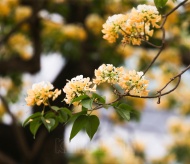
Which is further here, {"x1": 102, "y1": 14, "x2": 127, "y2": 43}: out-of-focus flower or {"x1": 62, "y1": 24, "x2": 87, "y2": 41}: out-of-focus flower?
{"x1": 62, "y1": 24, "x2": 87, "y2": 41}: out-of-focus flower

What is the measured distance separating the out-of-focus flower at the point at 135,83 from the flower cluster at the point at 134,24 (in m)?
0.13

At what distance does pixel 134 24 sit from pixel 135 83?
0.17m

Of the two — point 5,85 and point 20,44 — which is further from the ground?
point 20,44

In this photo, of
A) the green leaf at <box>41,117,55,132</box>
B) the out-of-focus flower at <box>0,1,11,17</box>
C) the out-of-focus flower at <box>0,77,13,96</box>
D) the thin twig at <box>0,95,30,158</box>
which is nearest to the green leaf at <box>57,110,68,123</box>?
the green leaf at <box>41,117,55,132</box>

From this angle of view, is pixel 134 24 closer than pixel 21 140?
Yes

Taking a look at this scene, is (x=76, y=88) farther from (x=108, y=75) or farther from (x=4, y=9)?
(x=4, y=9)

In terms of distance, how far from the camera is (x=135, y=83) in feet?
3.17

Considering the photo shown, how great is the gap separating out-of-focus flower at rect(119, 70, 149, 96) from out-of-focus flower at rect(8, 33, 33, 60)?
1988 mm

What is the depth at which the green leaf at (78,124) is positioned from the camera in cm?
94

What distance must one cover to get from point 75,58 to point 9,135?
2.54ft

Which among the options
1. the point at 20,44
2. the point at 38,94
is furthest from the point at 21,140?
the point at 38,94

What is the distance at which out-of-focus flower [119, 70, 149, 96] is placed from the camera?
38.0 inches

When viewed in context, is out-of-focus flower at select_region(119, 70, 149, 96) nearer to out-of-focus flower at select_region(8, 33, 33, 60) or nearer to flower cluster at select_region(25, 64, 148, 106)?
flower cluster at select_region(25, 64, 148, 106)

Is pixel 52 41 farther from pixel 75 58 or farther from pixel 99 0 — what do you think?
pixel 99 0
